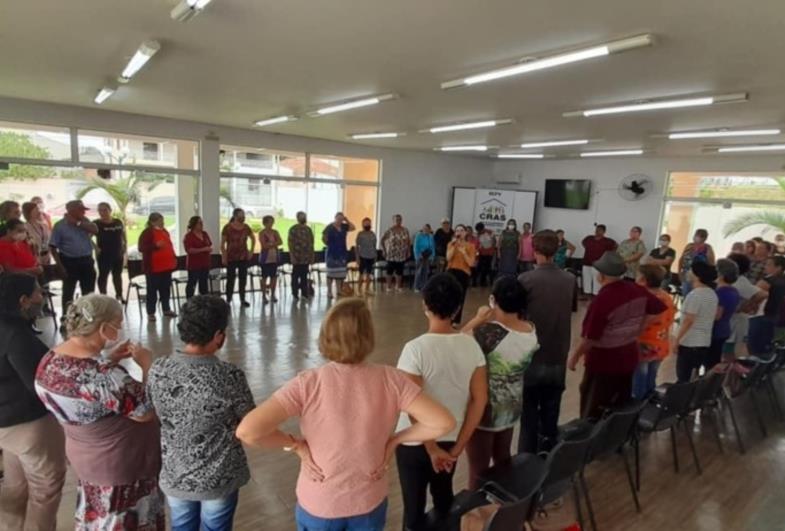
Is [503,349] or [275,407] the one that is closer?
[275,407]

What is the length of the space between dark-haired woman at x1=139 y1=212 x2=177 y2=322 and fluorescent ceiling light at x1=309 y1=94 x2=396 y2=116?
8.35 feet

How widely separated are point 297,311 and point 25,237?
11.4 ft

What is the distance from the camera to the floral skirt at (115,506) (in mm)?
1712

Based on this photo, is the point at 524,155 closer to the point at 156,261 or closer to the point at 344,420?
the point at 156,261

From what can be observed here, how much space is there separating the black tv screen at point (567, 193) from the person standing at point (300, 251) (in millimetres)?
6659

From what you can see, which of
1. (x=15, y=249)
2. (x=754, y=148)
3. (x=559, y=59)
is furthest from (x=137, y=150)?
(x=754, y=148)

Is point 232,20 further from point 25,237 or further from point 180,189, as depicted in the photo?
point 180,189

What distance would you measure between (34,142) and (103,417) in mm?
6739

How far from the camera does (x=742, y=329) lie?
4305 mm

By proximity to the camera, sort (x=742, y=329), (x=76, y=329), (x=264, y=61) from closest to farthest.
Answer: (x=76, y=329), (x=264, y=61), (x=742, y=329)

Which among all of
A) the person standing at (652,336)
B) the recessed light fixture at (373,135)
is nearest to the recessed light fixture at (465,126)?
the recessed light fixture at (373,135)

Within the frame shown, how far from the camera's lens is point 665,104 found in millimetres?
4629

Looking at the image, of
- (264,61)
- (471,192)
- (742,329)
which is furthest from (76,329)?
(471,192)

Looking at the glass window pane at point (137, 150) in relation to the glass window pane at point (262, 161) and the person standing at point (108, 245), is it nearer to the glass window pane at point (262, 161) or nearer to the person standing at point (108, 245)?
the glass window pane at point (262, 161)
